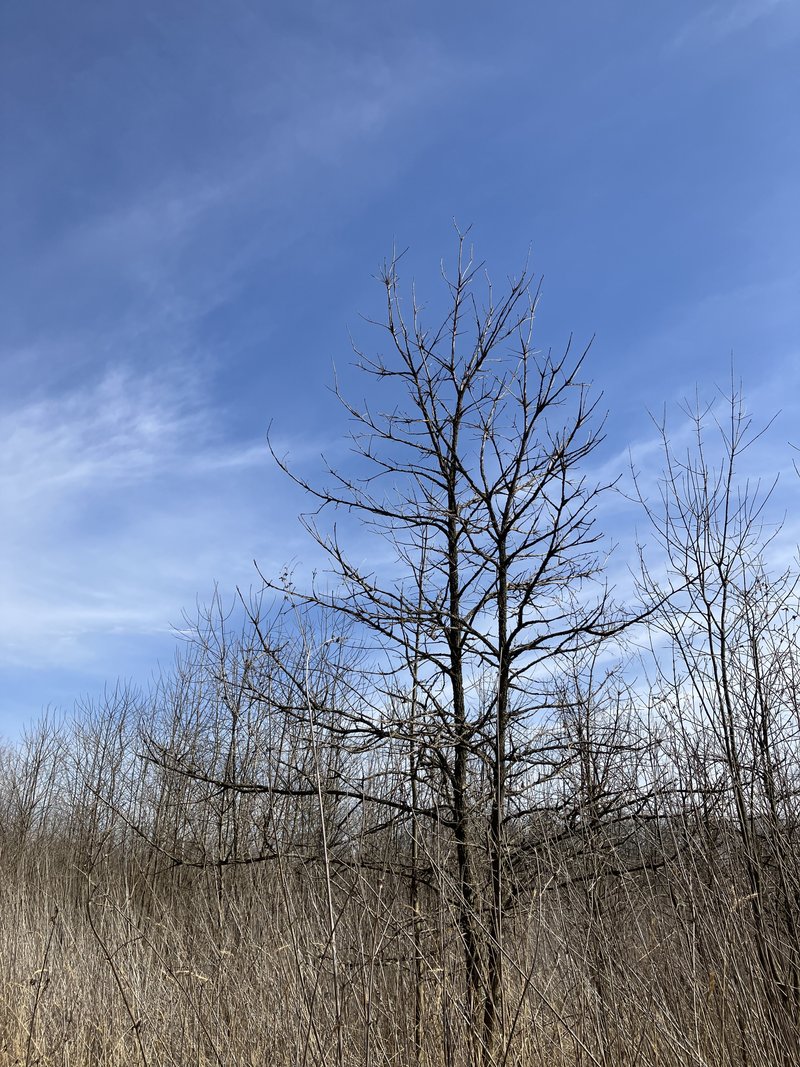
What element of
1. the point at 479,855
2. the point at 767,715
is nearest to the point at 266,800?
the point at 479,855

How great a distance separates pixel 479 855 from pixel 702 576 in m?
2.02

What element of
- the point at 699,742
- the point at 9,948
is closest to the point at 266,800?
the point at 699,742

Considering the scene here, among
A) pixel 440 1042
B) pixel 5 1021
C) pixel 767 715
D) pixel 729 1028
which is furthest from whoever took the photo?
pixel 5 1021

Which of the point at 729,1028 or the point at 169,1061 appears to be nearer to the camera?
the point at 729,1028

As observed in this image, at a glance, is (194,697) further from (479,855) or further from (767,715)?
(767,715)

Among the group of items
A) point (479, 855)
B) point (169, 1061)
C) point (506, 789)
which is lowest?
point (169, 1061)

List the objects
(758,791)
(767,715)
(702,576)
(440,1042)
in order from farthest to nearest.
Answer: (702,576) → (767,715) → (758,791) → (440,1042)

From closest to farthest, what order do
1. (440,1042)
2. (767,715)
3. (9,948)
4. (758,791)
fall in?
(440,1042) → (758,791) → (767,715) → (9,948)

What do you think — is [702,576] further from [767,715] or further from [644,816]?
[644,816]

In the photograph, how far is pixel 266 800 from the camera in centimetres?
488

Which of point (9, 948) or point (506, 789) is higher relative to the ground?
point (506, 789)

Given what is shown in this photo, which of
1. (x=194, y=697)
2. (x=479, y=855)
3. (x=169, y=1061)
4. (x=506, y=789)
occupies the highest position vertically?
(x=194, y=697)

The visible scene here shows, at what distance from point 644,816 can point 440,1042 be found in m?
1.49

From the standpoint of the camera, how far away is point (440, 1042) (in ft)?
12.3
